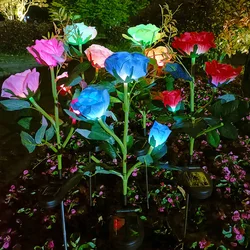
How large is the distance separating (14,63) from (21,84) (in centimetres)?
784

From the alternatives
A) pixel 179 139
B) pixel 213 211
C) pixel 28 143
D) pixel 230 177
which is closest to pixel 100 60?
pixel 28 143

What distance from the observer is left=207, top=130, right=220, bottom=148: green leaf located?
3.78 ft

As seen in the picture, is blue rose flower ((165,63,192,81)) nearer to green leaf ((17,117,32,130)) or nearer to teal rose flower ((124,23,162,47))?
teal rose flower ((124,23,162,47))

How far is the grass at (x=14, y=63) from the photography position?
742 cm

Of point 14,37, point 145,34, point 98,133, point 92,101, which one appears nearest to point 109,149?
point 98,133

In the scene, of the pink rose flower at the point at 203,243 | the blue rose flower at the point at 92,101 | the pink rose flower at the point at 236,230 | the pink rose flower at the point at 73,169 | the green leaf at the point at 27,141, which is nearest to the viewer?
the blue rose flower at the point at 92,101

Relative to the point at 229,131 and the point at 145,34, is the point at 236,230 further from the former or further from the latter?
the point at 145,34

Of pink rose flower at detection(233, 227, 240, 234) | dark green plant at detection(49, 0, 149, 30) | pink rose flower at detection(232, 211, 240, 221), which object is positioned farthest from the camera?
dark green plant at detection(49, 0, 149, 30)

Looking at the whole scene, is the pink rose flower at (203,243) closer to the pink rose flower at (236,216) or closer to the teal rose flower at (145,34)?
the pink rose flower at (236,216)

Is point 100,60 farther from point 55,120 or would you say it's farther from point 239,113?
point 239,113

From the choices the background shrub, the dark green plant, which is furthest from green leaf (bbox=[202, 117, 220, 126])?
the dark green plant

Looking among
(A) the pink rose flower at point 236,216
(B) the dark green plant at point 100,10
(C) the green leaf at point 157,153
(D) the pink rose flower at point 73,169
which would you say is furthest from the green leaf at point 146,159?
(B) the dark green plant at point 100,10

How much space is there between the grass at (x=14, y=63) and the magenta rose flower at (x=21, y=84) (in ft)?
20.2

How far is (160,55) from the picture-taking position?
1350 millimetres
